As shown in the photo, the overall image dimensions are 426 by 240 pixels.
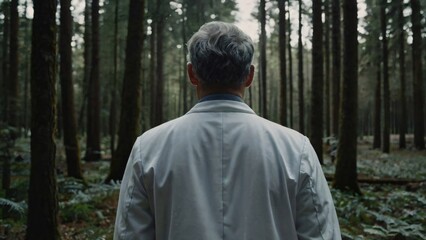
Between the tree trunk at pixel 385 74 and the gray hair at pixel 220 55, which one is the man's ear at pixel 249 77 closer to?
the gray hair at pixel 220 55

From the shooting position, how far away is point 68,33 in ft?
39.1

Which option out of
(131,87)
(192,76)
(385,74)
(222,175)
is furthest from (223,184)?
(385,74)

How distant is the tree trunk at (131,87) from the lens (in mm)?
10977

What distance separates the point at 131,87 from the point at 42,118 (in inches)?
240

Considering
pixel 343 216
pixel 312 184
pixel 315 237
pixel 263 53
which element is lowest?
pixel 343 216

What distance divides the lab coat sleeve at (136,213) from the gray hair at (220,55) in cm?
51

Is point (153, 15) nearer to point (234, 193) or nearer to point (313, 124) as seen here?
point (313, 124)

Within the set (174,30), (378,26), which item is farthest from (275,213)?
(174,30)

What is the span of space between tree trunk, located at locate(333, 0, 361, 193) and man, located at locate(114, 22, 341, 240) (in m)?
8.77

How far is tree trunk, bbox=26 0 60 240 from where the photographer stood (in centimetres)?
501

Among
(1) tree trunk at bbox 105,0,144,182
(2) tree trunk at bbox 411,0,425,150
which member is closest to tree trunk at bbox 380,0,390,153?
(2) tree trunk at bbox 411,0,425,150

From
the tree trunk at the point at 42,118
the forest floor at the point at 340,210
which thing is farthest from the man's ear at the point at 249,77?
the forest floor at the point at 340,210

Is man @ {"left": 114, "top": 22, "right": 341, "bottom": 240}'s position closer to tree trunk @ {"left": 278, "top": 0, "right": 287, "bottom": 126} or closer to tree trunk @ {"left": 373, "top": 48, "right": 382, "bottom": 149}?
tree trunk @ {"left": 278, "top": 0, "right": 287, "bottom": 126}

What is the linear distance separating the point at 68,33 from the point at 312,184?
37.5 feet
